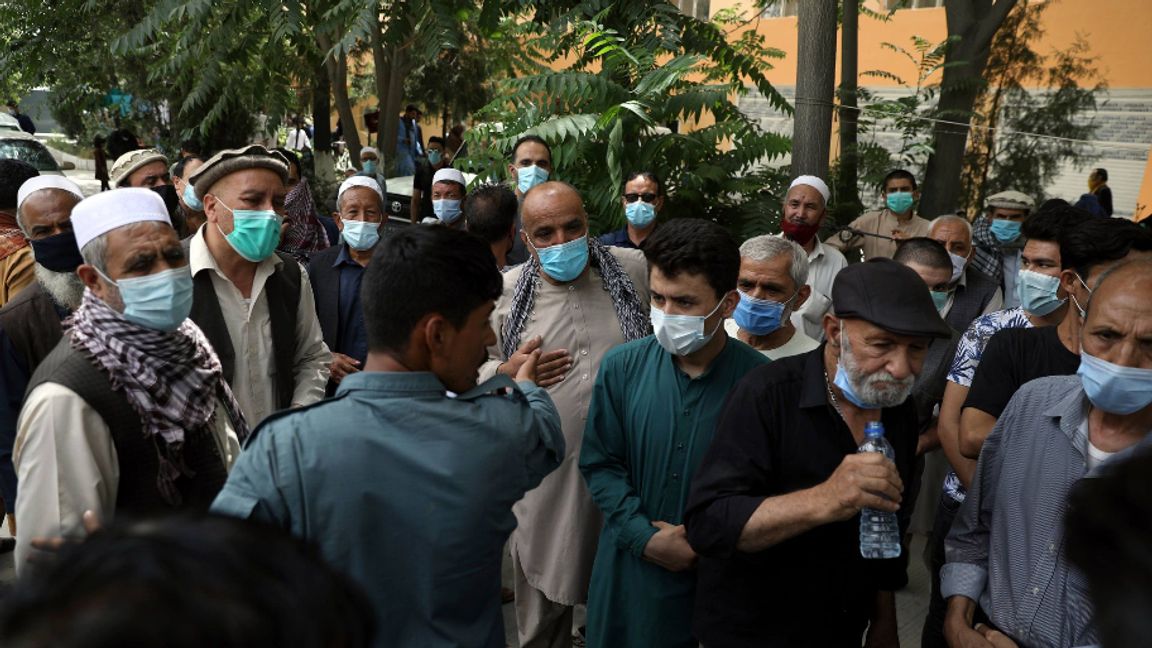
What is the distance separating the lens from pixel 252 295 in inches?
141

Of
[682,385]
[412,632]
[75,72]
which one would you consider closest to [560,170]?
[682,385]

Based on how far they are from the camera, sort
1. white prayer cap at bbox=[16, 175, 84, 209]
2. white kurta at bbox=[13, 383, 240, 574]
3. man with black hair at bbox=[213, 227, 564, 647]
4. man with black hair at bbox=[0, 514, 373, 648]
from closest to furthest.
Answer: man with black hair at bbox=[0, 514, 373, 648], man with black hair at bbox=[213, 227, 564, 647], white kurta at bbox=[13, 383, 240, 574], white prayer cap at bbox=[16, 175, 84, 209]

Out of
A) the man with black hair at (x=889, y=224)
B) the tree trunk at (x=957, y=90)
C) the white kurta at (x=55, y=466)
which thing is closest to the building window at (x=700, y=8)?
the tree trunk at (x=957, y=90)

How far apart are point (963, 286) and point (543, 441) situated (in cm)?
375

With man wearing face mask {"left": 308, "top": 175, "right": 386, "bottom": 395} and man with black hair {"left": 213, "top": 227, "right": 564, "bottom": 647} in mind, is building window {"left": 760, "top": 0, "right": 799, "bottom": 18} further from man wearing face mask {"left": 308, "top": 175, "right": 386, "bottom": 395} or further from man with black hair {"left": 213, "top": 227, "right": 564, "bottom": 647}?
man with black hair {"left": 213, "top": 227, "right": 564, "bottom": 647}

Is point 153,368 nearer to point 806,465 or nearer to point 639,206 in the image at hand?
point 806,465

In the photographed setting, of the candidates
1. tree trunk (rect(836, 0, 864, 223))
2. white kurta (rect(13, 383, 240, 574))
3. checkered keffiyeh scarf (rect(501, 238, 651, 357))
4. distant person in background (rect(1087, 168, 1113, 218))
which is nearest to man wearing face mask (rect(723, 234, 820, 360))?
checkered keffiyeh scarf (rect(501, 238, 651, 357))

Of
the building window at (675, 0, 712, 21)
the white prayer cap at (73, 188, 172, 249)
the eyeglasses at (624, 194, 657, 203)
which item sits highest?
the building window at (675, 0, 712, 21)

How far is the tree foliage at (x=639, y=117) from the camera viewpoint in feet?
19.4

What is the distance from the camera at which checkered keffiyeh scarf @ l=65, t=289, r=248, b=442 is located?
2.30m

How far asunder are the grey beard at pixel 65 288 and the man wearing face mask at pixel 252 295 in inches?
18.9

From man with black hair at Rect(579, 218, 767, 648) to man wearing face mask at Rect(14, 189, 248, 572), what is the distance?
4.05ft

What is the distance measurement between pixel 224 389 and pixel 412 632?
1222mm

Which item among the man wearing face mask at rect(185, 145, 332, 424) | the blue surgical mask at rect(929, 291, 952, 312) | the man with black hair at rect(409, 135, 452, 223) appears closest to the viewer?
the man wearing face mask at rect(185, 145, 332, 424)
